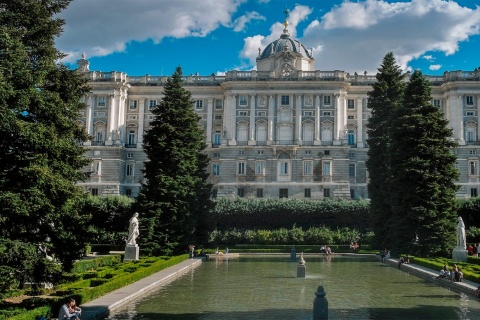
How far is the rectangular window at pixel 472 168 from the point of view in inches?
2793

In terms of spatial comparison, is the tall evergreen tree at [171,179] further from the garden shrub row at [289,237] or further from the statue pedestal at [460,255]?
the statue pedestal at [460,255]

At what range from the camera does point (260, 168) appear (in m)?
71.3

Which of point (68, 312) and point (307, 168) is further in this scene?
point (307, 168)

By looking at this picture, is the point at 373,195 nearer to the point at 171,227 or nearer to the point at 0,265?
the point at 171,227

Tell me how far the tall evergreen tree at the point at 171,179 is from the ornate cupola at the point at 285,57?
32947 millimetres

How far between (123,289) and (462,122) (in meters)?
63.9

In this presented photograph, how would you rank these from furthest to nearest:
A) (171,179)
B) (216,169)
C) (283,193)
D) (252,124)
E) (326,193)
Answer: (216,169)
(252,124)
(283,193)
(326,193)
(171,179)

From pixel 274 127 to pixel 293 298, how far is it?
53698 mm

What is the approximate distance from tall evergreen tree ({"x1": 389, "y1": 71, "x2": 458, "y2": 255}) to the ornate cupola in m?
36.5

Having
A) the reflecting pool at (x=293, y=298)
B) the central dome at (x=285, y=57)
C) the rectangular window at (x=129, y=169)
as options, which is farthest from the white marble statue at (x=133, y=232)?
the central dome at (x=285, y=57)

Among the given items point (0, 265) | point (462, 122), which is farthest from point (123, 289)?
point (462, 122)

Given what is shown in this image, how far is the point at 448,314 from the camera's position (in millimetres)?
17297

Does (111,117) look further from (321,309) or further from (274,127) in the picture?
(321,309)

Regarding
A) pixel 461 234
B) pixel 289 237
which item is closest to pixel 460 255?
pixel 461 234
